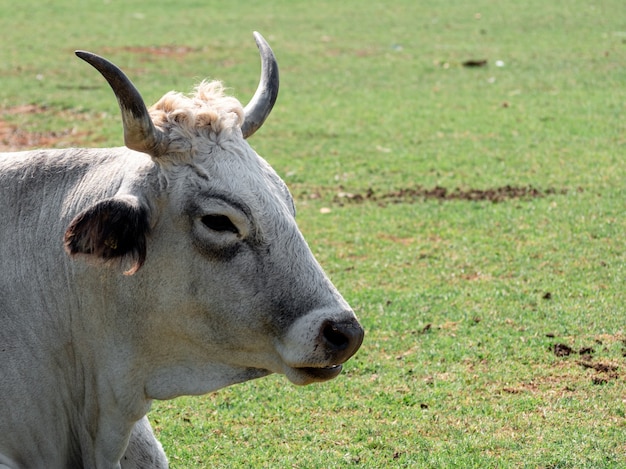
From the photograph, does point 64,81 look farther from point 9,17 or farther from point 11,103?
point 9,17

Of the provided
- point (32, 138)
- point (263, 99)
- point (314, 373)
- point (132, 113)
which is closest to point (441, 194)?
point (32, 138)

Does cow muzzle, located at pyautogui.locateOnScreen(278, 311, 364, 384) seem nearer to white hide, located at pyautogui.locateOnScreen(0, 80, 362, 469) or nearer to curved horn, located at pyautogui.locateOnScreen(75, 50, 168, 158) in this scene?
white hide, located at pyautogui.locateOnScreen(0, 80, 362, 469)

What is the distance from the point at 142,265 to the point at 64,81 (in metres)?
12.2

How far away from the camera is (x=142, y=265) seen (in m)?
3.78

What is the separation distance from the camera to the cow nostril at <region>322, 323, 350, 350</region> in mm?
3637

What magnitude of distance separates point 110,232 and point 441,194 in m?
6.88

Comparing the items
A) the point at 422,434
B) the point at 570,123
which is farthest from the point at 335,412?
the point at 570,123

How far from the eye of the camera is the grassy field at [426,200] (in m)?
5.85

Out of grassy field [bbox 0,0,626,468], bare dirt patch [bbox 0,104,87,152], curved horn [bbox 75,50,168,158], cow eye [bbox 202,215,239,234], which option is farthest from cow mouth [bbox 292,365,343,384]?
bare dirt patch [bbox 0,104,87,152]

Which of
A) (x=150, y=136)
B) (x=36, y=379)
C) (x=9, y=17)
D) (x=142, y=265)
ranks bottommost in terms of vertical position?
(x=9, y=17)

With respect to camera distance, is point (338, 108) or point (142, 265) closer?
point (142, 265)

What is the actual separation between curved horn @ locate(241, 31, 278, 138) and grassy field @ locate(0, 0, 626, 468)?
2011 mm

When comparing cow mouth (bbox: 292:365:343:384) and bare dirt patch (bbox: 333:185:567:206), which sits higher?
cow mouth (bbox: 292:365:343:384)

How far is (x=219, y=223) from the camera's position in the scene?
378 cm
